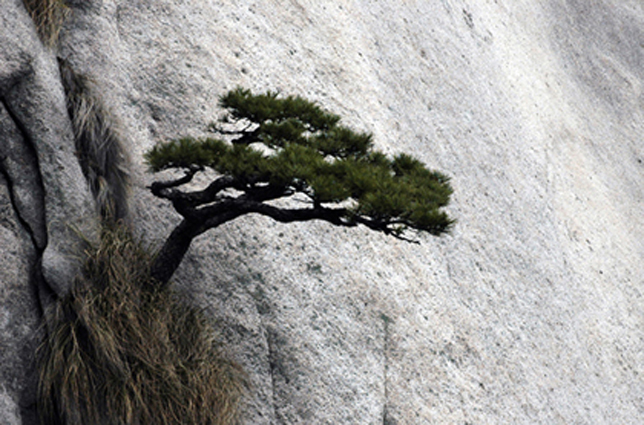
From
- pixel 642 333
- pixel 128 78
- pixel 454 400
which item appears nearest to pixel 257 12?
pixel 128 78

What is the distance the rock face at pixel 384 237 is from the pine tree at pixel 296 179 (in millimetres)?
604

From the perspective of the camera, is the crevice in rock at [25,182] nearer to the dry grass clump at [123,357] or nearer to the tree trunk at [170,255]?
the dry grass clump at [123,357]

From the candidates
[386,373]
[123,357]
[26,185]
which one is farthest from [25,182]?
[386,373]

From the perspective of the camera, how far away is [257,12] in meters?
5.61

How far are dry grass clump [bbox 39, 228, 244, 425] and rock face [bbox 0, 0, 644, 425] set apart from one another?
0.15 meters

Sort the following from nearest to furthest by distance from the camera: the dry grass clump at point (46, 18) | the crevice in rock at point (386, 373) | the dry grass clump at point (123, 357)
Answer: the dry grass clump at point (123, 357), the dry grass clump at point (46, 18), the crevice in rock at point (386, 373)

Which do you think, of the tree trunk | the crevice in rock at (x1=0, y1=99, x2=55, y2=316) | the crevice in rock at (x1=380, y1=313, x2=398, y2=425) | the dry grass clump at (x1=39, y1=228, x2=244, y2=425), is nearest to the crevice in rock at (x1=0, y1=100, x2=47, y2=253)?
the crevice in rock at (x1=0, y1=99, x2=55, y2=316)

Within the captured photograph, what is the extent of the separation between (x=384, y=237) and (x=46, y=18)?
2.92 m

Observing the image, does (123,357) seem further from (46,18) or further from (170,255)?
(46,18)

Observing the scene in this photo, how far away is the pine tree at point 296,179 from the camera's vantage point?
2865 millimetres

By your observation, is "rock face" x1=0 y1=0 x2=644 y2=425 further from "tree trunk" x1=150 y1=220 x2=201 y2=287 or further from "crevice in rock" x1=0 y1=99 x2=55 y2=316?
"tree trunk" x1=150 y1=220 x2=201 y2=287

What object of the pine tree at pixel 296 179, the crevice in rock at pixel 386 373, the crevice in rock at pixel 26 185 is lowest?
the crevice in rock at pixel 386 373

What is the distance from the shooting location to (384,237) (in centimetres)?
525

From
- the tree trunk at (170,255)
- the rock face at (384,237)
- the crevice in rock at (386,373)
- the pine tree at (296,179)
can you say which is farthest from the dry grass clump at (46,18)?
the crevice in rock at (386,373)
